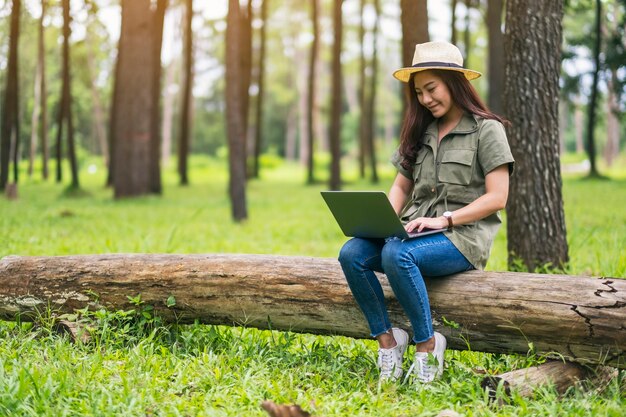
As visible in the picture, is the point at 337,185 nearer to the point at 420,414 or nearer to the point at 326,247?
the point at 326,247

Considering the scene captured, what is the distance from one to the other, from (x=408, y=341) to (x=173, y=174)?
96.9 ft

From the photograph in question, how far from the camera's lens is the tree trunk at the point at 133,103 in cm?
1875

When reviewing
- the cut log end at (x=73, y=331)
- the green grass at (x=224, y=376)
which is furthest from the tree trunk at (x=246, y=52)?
the cut log end at (x=73, y=331)

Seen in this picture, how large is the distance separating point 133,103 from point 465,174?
1563 centimetres

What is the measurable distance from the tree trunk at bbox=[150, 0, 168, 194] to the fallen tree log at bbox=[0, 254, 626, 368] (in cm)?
1569

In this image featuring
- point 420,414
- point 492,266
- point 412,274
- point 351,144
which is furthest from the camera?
point 351,144

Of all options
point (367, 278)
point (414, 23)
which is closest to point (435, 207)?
point (367, 278)

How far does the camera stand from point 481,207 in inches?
176

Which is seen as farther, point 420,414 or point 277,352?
point 277,352

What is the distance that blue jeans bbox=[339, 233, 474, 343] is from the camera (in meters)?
4.35

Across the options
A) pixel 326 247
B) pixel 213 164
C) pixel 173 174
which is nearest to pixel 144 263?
pixel 326 247

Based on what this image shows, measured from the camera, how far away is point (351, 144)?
191 ft

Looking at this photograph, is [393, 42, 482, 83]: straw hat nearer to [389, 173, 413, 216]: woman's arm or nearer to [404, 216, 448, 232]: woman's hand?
[389, 173, 413, 216]: woman's arm

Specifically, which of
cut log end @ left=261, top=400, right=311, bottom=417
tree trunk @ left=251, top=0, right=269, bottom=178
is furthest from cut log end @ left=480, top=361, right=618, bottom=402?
tree trunk @ left=251, top=0, right=269, bottom=178
